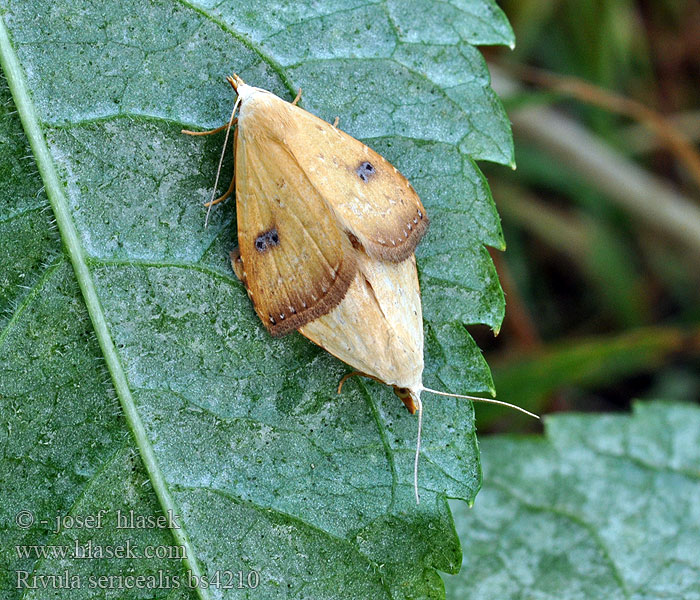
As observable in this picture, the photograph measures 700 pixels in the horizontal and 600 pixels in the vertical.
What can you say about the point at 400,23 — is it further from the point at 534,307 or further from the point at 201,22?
the point at 534,307

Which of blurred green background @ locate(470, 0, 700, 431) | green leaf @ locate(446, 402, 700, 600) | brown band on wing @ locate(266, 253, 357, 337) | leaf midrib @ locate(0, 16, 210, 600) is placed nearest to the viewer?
leaf midrib @ locate(0, 16, 210, 600)

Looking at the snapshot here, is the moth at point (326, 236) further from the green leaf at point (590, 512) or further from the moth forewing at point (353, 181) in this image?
the green leaf at point (590, 512)

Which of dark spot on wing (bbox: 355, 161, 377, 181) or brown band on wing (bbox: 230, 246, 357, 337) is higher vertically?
dark spot on wing (bbox: 355, 161, 377, 181)

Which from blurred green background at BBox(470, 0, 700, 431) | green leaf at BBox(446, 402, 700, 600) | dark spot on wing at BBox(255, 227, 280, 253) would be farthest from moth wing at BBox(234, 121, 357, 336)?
blurred green background at BBox(470, 0, 700, 431)

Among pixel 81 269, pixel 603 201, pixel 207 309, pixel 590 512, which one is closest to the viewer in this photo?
pixel 81 269

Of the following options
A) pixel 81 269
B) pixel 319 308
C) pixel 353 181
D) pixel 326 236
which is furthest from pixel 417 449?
pixel 81 269

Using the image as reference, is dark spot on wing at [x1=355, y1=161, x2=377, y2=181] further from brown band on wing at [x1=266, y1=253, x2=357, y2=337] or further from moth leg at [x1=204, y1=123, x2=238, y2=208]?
moth leg at [x1=204, y1=123, x2=238, y2=208]

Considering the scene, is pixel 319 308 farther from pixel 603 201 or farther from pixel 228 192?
pixel 603 201

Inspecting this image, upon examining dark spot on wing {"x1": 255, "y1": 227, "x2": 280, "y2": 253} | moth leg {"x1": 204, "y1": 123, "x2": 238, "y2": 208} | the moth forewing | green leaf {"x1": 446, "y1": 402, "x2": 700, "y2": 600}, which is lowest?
green leaf {"x1": 446, "y1": 402, "x2": 700, "y2": 600}
